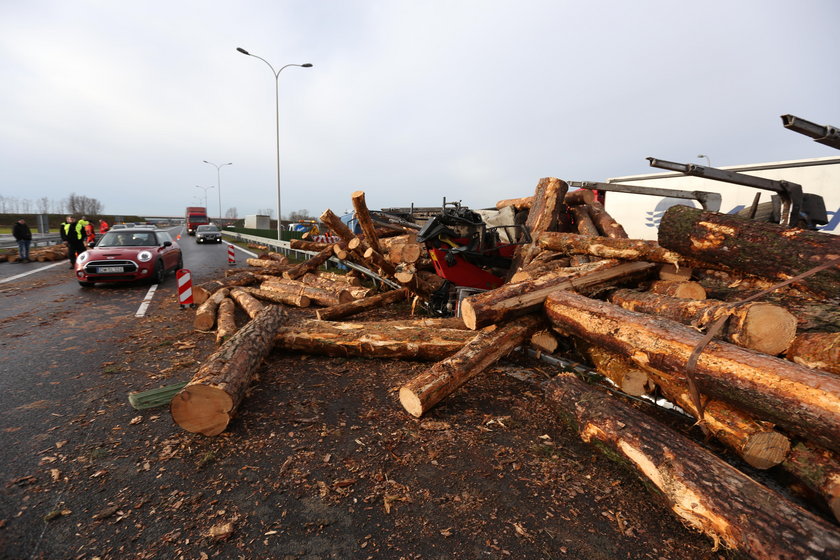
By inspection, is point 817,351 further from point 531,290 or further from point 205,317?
point 205,317

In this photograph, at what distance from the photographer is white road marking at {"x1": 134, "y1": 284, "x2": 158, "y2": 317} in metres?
7.23

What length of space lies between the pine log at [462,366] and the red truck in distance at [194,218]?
47.1 m

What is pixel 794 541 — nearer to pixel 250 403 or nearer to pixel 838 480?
pixel 838 480

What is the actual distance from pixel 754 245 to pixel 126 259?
12.4 meters

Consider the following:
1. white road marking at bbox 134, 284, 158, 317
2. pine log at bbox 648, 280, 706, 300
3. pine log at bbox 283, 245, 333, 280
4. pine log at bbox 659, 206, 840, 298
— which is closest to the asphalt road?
white road marking at bbox 134, 284, 158, 317

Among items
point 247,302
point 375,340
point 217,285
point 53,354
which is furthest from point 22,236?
point 375,340

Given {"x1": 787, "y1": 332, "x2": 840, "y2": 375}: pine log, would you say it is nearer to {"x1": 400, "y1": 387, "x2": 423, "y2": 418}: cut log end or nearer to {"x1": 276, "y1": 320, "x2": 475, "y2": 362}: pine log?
{"x1": 276, "y1": 320, "x2": 475, "y2": 362}: pine log

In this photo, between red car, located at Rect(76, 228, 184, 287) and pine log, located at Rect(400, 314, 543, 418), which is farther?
red car, located at Rect(76, 228, 184, 287)

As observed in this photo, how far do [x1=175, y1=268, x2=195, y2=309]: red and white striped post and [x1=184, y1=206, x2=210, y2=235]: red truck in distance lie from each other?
41.3m

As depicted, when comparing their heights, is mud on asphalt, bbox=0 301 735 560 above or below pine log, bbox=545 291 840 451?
below

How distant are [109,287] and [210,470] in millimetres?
9592

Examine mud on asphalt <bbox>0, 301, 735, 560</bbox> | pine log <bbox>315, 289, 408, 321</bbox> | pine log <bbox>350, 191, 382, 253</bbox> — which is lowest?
mud on asphalt <bbox>0, 301, 735, 560</bbox>

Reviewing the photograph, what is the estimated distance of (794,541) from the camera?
196 cm

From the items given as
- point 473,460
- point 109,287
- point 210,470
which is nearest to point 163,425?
point 210,470
